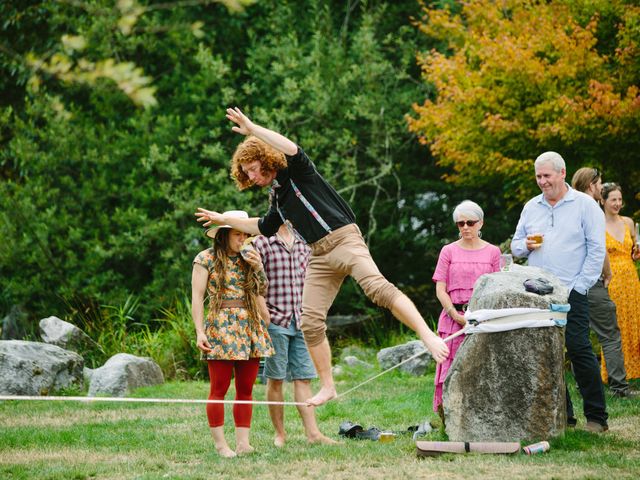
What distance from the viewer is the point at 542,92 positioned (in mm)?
11828

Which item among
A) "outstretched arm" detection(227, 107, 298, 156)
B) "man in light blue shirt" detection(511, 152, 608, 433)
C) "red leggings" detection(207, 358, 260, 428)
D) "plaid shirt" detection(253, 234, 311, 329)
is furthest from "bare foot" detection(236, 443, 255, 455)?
"man in light blue shirt" detection(511, 152, 608, 433)

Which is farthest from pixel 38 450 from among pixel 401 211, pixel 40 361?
pixel 401 211

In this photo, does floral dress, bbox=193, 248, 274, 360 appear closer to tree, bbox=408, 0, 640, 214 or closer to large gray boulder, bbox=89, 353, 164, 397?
large gray boulder, bbox=89, 353, 164, 397

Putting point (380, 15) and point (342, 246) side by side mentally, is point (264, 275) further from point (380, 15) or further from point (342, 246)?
point (380, 15)

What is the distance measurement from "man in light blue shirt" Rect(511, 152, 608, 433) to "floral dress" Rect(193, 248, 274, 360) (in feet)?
6.43

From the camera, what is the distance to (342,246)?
5.38m

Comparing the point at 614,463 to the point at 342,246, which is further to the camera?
the point at 342,246

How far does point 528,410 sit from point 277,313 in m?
1.77

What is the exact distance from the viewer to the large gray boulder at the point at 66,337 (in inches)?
444

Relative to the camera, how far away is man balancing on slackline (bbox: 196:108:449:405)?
5.28m

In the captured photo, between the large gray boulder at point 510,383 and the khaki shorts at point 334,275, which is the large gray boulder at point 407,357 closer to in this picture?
the large gray boulder at point 510,383

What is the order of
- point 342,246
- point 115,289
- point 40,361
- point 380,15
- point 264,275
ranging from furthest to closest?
point 380,15
point 115,289
point 40,361
point 264,275
point 342,246

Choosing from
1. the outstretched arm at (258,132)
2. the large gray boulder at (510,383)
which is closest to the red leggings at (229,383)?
the large gray boulder at (510,383)

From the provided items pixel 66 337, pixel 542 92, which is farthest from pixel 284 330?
pixel 542 92
